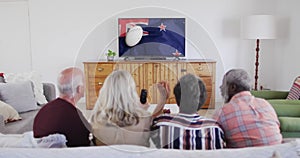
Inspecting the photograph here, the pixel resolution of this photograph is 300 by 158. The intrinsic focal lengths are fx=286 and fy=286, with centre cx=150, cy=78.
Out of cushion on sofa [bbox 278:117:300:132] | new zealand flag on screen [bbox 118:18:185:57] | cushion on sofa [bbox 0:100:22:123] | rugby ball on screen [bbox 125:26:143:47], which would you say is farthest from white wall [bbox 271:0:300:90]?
cushion on sofa [bbox 0:100:22:123]

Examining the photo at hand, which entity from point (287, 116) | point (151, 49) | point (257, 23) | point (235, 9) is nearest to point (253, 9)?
point (235, 9)

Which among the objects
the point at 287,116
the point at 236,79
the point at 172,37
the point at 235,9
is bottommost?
the point at 287,116

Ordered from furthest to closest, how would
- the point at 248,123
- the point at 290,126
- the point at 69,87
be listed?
Answer: 1. the point at 290,126
2. the point at 69,87
3. the point at 248,123

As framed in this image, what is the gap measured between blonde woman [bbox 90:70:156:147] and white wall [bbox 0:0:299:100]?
3299mm

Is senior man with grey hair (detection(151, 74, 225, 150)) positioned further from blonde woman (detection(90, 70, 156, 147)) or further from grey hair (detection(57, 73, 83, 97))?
grey hair (detection(57, 73, 83, 97))

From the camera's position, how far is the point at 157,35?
4.55 m

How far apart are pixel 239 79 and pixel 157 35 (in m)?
2.92

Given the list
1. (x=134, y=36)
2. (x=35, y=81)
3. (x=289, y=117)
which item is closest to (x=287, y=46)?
(x=134, y=36)

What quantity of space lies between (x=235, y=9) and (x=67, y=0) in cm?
274

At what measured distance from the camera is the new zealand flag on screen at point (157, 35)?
454 centimetres

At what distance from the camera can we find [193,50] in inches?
187

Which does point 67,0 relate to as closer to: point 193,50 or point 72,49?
point 72,49

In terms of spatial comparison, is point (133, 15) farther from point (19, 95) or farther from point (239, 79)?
point (239, 79)

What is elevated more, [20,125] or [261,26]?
[261,26]
